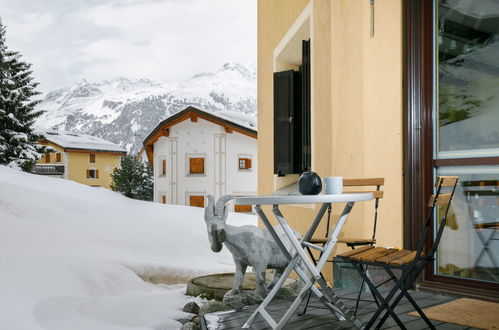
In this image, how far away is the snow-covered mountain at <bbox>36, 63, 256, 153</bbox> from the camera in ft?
384

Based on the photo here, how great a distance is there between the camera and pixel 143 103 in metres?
126

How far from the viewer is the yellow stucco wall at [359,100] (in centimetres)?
365

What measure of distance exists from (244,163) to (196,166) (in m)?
2.51

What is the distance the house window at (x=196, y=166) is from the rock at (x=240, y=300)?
71.7 ft

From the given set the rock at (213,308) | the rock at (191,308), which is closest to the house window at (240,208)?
the rock at (191,308)

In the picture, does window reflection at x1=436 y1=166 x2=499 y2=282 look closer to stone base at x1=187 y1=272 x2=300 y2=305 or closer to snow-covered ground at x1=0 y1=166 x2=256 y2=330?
stone base at x1=187 y1=272 x2=300 y2=305

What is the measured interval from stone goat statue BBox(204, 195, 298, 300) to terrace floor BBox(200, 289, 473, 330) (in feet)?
0.78

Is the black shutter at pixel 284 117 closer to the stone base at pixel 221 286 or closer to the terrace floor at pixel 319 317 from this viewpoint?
the stone base at pixel 221 286

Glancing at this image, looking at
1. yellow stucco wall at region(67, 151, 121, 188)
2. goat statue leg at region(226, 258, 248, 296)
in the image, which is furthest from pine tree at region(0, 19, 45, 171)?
goat statue leg at region(226, 258, 248, 296)

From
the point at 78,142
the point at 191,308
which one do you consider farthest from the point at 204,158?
the point at 191,308

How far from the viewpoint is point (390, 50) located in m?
3.68

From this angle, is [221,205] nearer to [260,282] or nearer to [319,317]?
[260,282]

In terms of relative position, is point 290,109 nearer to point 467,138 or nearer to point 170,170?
point 467,138

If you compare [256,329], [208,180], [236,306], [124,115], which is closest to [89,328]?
[236,306]
